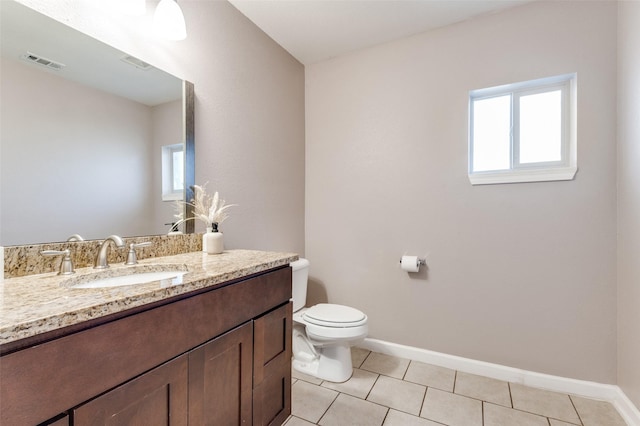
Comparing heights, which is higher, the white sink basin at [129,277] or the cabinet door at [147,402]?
the white sink basin at [129,277]

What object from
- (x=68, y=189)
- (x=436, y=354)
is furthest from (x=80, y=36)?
(x=436, y=354)

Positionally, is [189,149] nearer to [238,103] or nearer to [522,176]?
[238,103]

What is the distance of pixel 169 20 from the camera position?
1.36m

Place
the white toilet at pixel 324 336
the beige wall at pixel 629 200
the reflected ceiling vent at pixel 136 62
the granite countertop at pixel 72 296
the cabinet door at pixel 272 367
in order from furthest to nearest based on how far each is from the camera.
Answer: the white toilet at pixel 324 336 < the beige wall at pixel 629 200 < the reflected ceiling vent at pixel 136 62 < the cabinet door at pixel 272 367 < the granite countertop at pixel 72 296

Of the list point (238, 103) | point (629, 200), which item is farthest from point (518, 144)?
point (238, 103)

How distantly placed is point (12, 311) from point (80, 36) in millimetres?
1118

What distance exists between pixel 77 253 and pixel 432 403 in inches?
76.9

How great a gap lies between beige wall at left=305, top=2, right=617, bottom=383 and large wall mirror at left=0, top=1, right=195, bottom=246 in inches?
54.9

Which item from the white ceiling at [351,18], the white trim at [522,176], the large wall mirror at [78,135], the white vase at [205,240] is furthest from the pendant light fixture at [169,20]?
the white trim at [522,176]

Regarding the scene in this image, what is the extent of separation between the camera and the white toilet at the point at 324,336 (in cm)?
183

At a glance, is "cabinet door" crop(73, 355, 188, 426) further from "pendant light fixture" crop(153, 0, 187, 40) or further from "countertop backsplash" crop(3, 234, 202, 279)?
"pendant light fixture" crop(153, 0, 187, 40)

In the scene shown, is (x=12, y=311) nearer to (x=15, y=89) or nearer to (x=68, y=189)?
(x=68, y=189)

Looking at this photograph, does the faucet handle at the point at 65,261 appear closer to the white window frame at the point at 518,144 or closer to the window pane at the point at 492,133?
the white window frame at the point at 518,144

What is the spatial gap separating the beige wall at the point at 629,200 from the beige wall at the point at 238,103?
6.92 ft
